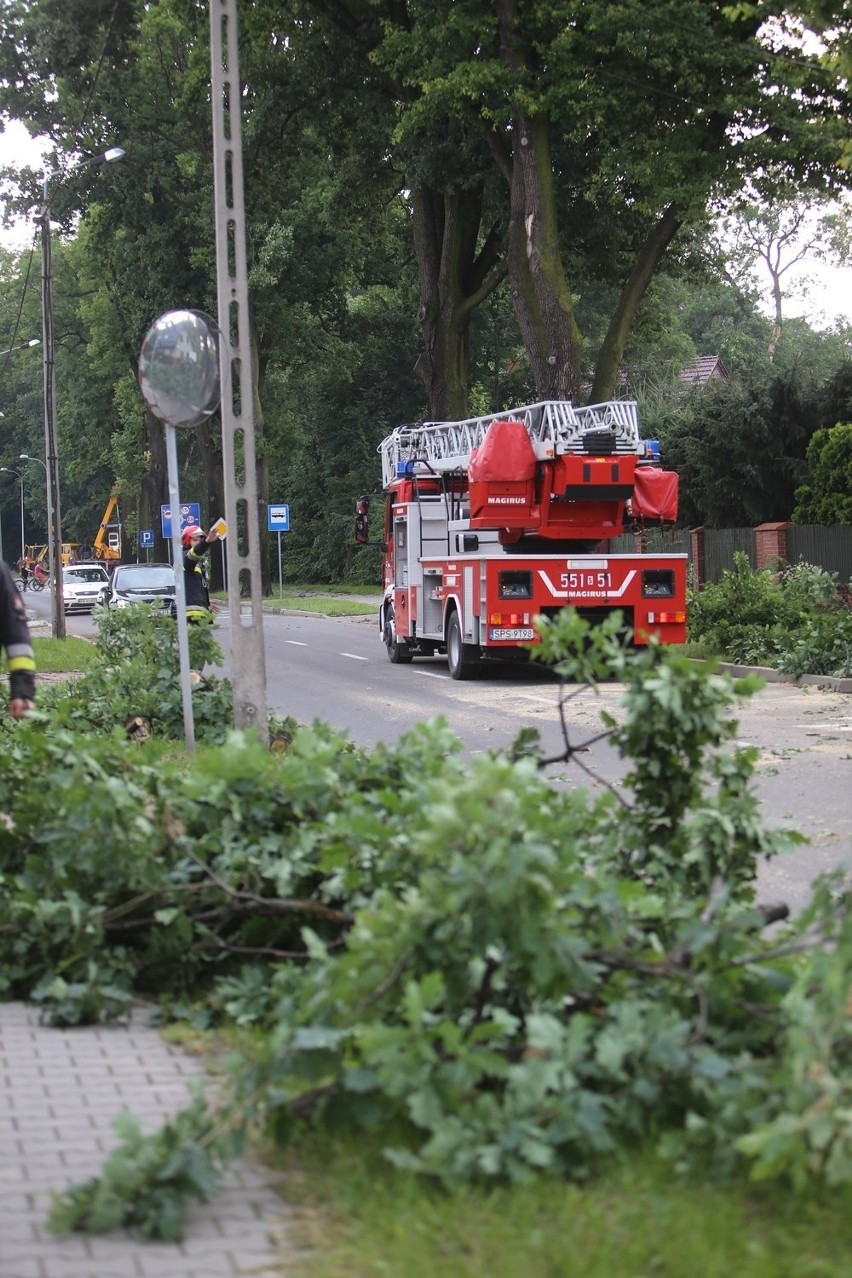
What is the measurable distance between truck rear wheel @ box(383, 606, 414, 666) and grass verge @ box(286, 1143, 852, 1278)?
21021mm

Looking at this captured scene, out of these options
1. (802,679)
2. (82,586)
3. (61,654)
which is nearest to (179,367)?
(802,679)

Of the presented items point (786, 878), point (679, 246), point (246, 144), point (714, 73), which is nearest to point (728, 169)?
point (714, 73)

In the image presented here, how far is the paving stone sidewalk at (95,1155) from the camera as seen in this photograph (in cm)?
370

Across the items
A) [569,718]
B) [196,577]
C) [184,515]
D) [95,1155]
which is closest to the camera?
[95,1155]

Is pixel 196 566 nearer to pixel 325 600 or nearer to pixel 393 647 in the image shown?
pixel 393 647

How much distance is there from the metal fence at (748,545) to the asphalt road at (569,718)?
5342 millimetres

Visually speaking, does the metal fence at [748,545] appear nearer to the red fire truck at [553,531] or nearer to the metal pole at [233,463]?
the red fire truck at [553,531]

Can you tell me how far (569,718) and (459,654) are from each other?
5748 mm

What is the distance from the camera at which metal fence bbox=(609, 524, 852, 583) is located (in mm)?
28594

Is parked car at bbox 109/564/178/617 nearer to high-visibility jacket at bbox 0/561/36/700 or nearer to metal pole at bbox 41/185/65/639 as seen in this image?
metal pole at bbox 41/185/65/639

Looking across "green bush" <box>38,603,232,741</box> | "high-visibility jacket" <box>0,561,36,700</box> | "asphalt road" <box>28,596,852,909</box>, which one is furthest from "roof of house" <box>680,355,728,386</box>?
"high-visibility jacket" <box>0,561,36,700</box>

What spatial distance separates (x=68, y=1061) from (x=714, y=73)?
23.2 m

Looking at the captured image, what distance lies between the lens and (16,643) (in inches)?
301

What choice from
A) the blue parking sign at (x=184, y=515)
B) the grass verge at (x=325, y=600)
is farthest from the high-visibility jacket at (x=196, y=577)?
the blue parking sign at (x=184, y=515)
